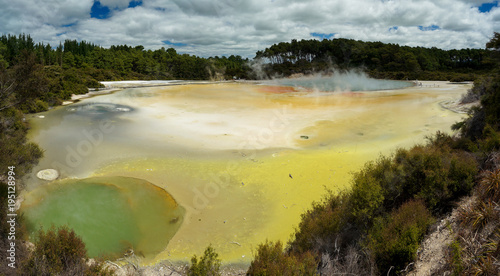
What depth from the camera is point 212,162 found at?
38.3 ft

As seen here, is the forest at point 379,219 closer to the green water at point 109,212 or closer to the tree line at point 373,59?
the green water at point 109,212

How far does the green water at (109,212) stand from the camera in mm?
7125

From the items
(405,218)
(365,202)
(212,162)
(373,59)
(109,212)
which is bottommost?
(109,212)

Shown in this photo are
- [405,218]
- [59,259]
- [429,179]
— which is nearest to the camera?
[59,259]

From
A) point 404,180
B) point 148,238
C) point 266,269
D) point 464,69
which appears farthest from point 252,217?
point 464,69

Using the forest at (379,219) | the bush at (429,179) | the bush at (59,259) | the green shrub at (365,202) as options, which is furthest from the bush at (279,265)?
the bush at (59,259)

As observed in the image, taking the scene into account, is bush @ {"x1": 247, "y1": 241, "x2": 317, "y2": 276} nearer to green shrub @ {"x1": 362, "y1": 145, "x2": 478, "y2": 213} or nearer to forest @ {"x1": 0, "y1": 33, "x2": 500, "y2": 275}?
forest @ {"x1": 0, "y1": 33, "x2": 500, "y2": 275}

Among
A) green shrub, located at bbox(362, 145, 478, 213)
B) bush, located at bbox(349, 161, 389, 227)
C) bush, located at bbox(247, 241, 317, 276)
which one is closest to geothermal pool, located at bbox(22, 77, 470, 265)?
bush, located at bbox(247, 241, 317, 276)

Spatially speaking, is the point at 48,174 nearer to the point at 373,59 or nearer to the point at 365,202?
the point at 365,202

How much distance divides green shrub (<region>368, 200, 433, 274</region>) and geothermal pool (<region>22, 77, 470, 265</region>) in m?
2.77

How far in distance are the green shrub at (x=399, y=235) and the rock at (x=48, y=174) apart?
1118cm

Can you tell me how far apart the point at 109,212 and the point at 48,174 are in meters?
4.20

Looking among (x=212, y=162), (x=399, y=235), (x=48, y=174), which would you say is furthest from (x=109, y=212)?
(x=399, y=235)

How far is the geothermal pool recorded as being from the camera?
7707 millimetres
